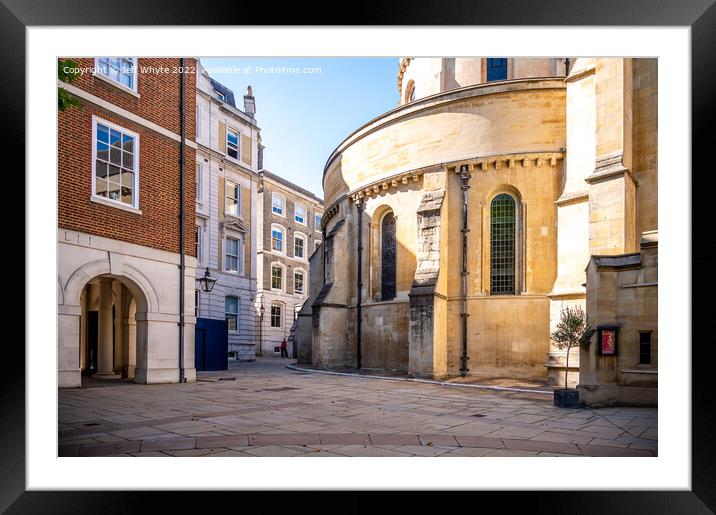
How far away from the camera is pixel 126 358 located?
50.2 feet

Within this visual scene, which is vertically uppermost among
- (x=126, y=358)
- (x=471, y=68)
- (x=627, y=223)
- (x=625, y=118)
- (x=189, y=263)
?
(x=471, y=68)

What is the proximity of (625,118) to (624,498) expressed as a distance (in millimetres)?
10544

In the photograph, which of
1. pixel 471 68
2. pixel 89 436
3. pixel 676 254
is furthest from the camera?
pixel 471 68

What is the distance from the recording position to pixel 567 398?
10.2 meters

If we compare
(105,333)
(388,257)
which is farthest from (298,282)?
(105,333)

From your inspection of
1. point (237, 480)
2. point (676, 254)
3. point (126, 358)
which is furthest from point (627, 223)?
point (126, 358)

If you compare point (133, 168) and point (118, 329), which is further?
point (118, 329)

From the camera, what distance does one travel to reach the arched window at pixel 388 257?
2002 centimetres

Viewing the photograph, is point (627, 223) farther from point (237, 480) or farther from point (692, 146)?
point (237, 480)

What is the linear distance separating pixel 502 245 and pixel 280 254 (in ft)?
80.8

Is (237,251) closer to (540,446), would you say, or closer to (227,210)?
(227,210)

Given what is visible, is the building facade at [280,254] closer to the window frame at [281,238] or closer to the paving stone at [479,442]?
the window frame at [281,238]
